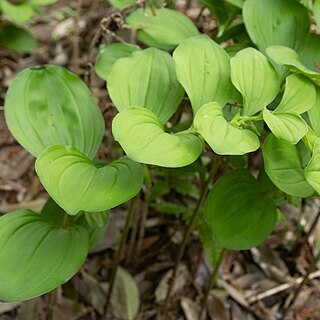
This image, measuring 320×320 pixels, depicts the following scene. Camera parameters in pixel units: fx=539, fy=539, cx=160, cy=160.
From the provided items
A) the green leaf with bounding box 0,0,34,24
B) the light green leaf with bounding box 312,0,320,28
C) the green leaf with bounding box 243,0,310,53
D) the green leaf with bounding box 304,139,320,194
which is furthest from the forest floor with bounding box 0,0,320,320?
the green leaf with bounding box 304,139,320,194

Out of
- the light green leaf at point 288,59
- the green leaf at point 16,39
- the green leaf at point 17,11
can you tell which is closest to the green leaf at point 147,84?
the light green leaf at point 288,59

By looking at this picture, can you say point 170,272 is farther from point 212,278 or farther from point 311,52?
point 311,52

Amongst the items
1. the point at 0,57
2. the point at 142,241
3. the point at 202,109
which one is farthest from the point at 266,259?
the point at 0,57

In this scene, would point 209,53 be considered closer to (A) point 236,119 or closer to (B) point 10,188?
(A) point 236,119

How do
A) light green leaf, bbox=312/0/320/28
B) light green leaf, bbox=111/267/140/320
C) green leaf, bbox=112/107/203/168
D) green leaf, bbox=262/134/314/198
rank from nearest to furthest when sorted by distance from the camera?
green leaf, bbox=112/107/203/168
green leaf, bbox=262/134/314/198
light green leaf, bbox=312/0/320/28
light green leaf, bbox=111/267/140/320

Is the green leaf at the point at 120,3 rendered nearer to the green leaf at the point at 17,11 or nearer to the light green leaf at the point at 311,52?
the light green leaf at the point at 311,52

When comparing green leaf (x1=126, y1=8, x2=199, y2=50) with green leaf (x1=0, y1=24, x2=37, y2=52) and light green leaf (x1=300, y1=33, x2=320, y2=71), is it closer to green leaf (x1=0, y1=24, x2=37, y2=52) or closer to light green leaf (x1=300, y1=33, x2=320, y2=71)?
light green leaf (x1=300, y1=33, x2=320, y2=71)

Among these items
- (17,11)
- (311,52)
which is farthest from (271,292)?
(17,11)
